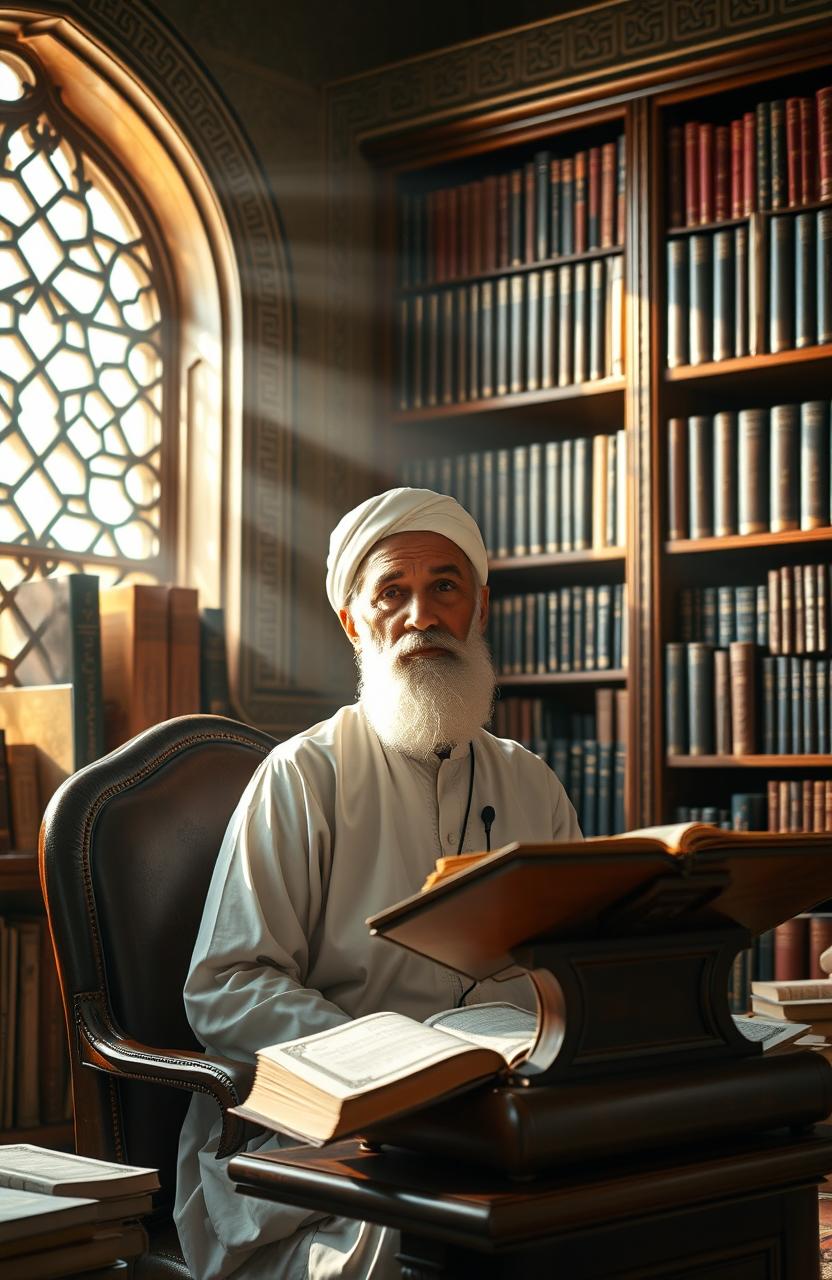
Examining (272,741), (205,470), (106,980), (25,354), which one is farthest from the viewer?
(205,470)

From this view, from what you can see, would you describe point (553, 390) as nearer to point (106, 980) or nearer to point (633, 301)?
point (633, 301)

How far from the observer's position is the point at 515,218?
404 cm

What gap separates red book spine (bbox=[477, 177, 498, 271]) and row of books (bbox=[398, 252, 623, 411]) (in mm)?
55

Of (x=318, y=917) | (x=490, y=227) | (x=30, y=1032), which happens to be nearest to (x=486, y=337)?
(x=490, y=227)

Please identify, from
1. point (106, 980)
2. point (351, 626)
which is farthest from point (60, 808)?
point (351, 626)

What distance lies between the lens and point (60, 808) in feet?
6.86

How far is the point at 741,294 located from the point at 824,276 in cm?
21

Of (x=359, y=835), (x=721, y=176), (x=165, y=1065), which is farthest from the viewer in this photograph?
(x=721, y=176)

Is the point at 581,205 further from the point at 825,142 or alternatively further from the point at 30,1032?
the point at 30,1032

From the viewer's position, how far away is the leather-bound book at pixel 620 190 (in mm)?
3836

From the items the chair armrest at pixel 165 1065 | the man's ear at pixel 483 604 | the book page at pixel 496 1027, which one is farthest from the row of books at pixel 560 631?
the book page at pixel 496 1027

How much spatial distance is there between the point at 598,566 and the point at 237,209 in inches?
52.6

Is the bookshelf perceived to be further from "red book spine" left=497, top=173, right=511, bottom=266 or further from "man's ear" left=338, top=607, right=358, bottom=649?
"man's ear" left=338, top=607, right=358, bottom=649

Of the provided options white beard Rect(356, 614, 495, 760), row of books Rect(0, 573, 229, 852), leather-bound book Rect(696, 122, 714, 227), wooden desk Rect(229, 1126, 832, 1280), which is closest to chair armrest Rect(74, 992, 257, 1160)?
wooden desk Rect(229, 1126, 832, 1280)
